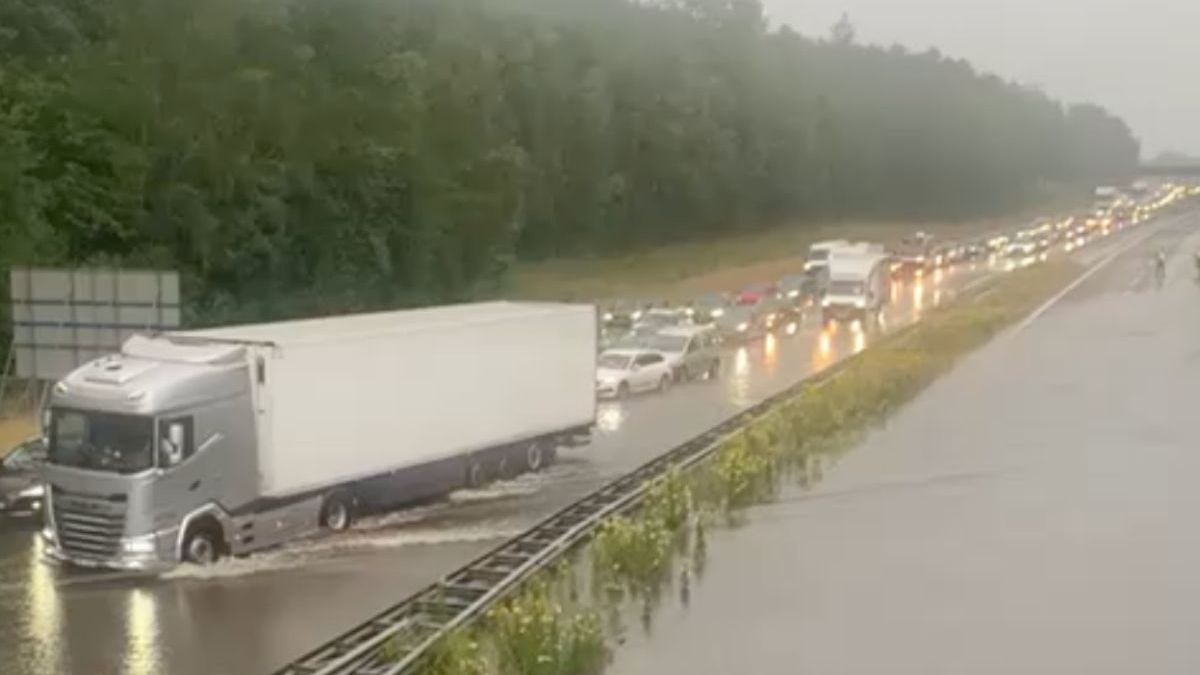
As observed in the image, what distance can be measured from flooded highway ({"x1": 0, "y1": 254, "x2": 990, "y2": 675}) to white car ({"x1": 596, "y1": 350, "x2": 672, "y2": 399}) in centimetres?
882

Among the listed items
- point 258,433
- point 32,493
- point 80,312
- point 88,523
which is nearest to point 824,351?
point 80,312

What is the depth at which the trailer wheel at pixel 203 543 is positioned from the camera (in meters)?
20.0

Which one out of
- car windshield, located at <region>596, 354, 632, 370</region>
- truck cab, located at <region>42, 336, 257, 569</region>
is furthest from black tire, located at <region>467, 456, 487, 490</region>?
car windshield, located at <region>596, 354, 632, 370</region>

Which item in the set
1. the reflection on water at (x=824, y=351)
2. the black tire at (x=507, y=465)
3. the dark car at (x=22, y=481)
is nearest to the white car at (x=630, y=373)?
the reflection on water at (x=824, y=351)

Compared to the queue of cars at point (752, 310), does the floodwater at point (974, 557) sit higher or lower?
lower

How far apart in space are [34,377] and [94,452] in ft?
38.6

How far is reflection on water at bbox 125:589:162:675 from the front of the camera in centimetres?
1634

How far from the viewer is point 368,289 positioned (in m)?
53.9

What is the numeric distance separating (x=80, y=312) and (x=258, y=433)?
1068 cm

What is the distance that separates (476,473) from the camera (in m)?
25.8

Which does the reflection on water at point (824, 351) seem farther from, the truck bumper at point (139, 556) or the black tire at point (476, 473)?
the truck bumper at point (139, 556)

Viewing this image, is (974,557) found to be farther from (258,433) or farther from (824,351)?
(824,351)

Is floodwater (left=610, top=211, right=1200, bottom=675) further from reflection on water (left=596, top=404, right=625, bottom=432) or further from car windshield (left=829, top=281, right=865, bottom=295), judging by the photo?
car windshield (left=829, top=281, right=865, bottom=295)

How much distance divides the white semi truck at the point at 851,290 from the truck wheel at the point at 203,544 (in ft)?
131
